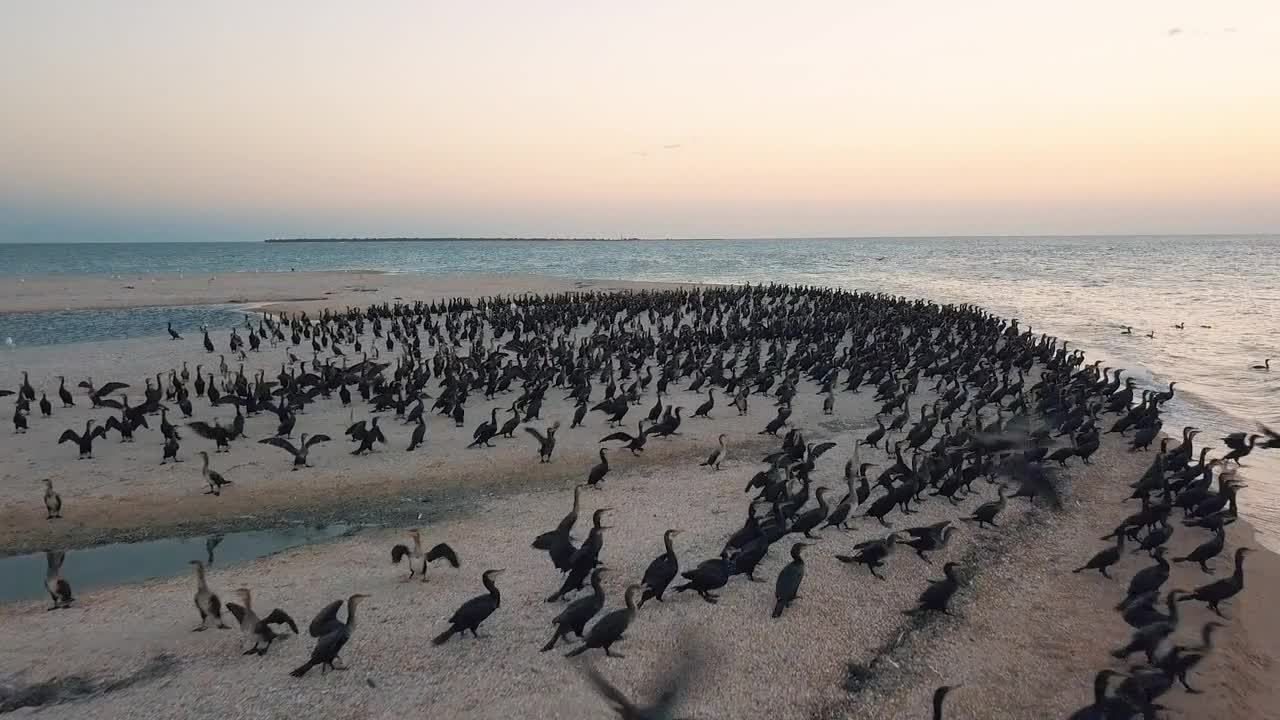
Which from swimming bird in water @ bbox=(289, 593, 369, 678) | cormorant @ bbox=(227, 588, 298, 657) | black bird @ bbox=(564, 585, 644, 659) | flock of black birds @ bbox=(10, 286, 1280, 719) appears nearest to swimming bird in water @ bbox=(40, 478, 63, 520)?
flock of black birds @ bbox=(10, 286, 1280, 719)

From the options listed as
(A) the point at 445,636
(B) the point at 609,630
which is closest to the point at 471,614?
(A) the point at 445,636

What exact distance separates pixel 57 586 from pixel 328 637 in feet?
14.7

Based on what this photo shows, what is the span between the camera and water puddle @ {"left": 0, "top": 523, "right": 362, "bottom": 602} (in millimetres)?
10500

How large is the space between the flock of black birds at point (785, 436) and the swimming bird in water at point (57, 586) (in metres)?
0.03

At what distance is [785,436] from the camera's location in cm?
1755

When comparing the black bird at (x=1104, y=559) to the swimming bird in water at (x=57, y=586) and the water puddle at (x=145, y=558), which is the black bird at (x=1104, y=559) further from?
the swimming bird in water at (x=57, y=586)

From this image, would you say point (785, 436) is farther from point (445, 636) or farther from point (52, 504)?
point (52, 504)

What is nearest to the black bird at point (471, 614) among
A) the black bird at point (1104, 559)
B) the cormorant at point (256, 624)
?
the cormorant at point (256, 624)

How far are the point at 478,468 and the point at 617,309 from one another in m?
27.0

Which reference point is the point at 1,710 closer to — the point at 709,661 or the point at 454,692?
the point at 454,692

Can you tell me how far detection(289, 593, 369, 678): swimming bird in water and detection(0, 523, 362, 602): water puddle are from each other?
3793mm

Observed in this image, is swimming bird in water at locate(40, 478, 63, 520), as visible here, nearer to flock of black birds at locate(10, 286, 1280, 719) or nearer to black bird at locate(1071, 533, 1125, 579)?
flock of black birds at locate(10, 286, 1280, 719)

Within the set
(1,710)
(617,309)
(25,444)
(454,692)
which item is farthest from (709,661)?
(617,309)

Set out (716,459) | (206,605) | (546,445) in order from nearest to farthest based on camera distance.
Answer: (206,605) → (716,459) → (546,445)
